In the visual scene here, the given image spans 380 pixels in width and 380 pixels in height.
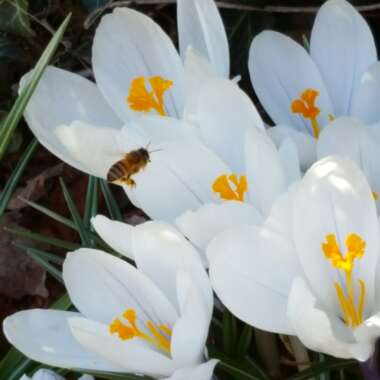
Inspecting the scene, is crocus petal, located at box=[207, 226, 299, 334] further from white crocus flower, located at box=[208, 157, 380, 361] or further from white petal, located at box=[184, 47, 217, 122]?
white petal, located at box=[184, 47, 217, 122]

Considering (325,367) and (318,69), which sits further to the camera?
(318,69)

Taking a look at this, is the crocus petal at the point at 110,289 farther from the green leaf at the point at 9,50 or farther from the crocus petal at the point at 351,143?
the green leaf at the point at 9,50

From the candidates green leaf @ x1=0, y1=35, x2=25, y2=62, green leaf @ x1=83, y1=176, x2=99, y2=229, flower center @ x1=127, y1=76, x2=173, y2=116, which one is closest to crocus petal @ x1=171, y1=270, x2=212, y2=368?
flower center @ x1=127, y1=76, x2=173, y2=116

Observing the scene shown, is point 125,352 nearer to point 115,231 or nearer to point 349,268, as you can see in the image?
point 115,231

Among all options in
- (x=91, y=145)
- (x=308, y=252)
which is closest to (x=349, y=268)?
(x=308, y=252)

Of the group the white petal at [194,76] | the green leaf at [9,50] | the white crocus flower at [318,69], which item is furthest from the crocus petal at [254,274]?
the green leaf at [9,50]

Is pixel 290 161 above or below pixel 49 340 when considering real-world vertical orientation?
above

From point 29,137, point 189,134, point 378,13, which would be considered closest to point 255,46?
point 189,134

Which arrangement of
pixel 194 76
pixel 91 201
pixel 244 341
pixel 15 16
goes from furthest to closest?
1. pixel 15 16
2. pixel 91 201
3. pixel 244 341
4. pixel 194 76
